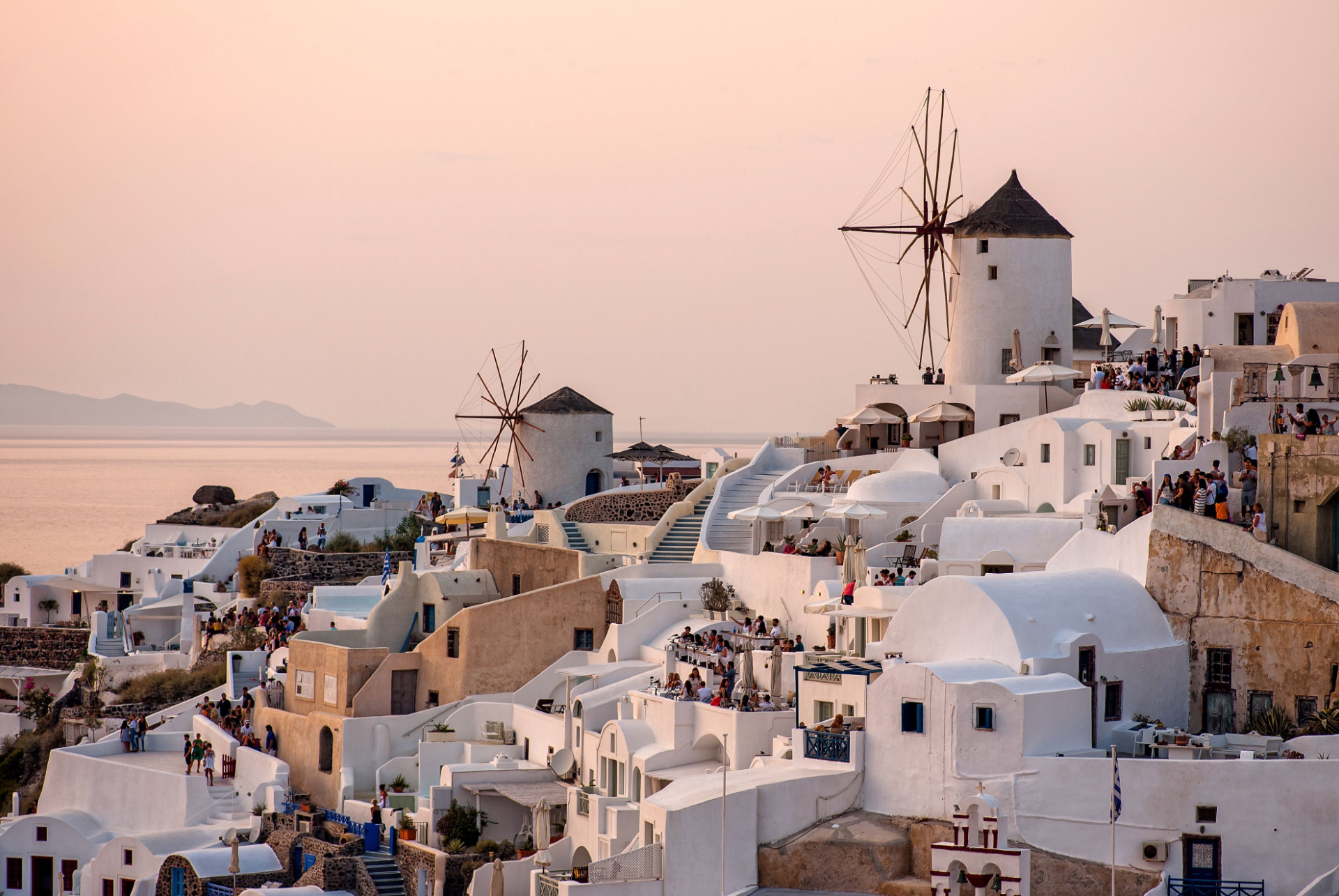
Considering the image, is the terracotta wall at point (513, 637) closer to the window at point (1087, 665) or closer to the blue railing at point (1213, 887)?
the window at point (1087, 665)

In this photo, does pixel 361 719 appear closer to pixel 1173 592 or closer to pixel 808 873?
pixel 808 873

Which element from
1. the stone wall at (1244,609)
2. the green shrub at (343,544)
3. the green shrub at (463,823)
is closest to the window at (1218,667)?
the stone wall at (1244,609)

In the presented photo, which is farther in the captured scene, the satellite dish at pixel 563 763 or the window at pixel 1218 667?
the satellite dish at pixel 563 763

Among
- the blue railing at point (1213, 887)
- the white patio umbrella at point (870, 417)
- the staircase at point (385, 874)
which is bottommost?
the staircase at point (385, 874)

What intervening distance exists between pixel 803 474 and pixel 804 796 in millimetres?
15282

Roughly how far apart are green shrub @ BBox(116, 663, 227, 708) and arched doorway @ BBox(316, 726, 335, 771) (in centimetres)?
800

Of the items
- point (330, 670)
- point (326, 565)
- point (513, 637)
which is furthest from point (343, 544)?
point (513, 637)

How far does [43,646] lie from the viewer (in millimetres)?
54719

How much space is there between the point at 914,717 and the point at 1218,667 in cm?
528

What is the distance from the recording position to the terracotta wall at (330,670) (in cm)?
3812

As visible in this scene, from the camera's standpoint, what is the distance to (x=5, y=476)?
176m

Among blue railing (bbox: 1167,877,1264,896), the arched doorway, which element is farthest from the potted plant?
blue railing (bbox: 1167,877,1264,896)

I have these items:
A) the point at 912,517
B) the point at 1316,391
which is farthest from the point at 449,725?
the point at 1316,391

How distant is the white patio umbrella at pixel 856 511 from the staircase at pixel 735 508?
3115 millimetres
